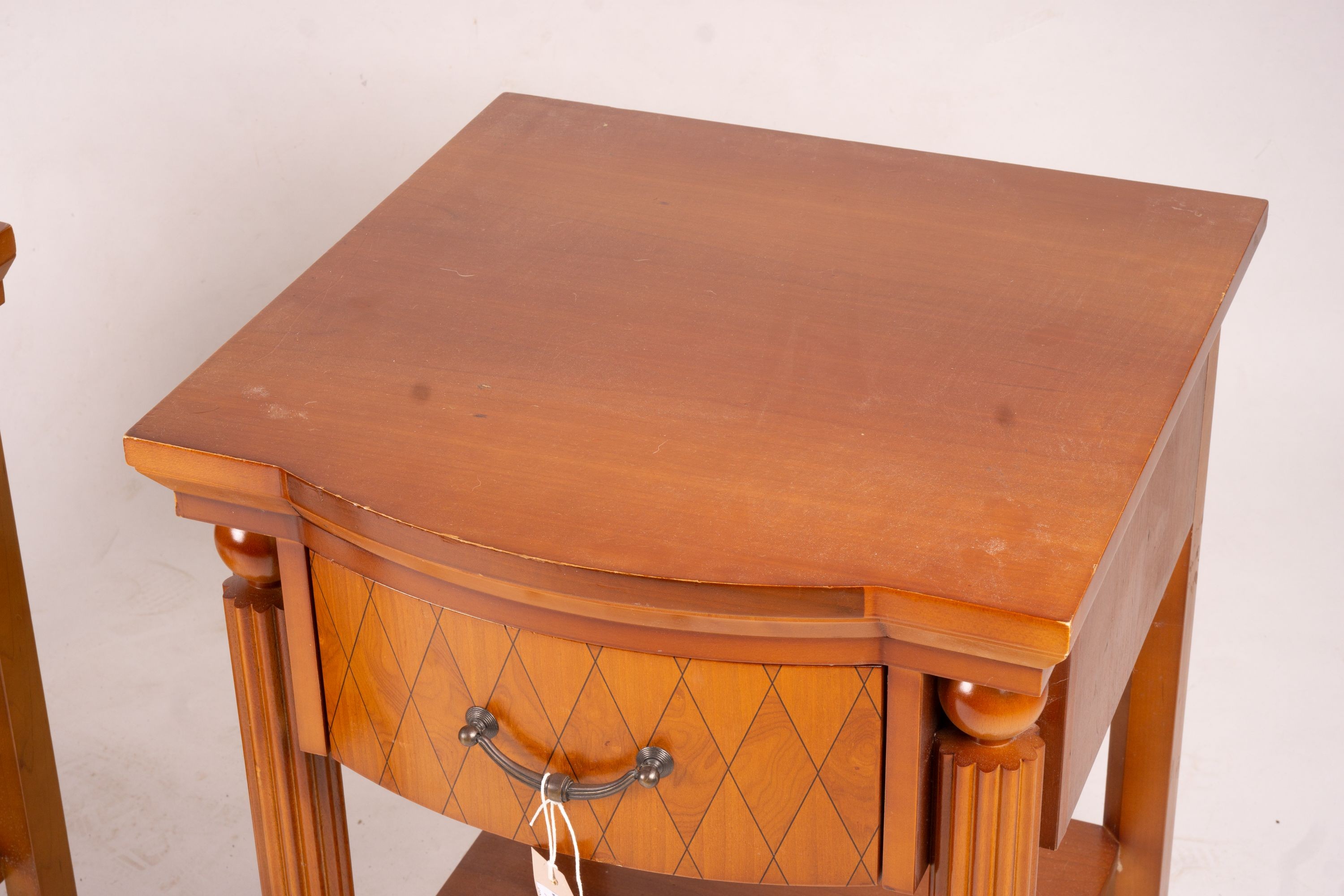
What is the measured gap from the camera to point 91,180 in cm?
205

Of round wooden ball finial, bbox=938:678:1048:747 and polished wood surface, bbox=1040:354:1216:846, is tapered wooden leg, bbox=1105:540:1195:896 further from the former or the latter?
round wooden ball finial, bbox=938:678:1048:747

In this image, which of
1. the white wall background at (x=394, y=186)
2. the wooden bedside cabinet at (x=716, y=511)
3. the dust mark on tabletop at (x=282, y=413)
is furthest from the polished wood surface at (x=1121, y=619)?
the white wall background at (x=394, y=186)

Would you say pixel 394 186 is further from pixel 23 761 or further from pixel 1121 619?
pixel 1121 619

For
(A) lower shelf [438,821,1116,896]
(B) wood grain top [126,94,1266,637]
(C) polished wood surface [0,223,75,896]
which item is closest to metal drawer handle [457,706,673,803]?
(B) wood grain top [126,94,1266,637]

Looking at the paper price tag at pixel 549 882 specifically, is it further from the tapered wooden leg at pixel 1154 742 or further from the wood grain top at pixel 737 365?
the tapered wooden leg at pixel 1154 742

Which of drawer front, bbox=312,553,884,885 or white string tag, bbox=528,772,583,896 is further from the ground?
drawer front, bbox=312,553,884,885

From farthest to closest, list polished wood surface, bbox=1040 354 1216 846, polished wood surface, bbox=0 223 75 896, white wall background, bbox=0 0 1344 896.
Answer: white wall background, bbox=0 0 1344 896
polished wood surface, bbox=0 223 75 896
polished wood surface, bbox=1040 354 1216 846

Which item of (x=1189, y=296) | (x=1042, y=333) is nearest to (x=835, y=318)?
(x=1042, y=333)

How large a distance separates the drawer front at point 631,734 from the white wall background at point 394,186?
0.74 metres

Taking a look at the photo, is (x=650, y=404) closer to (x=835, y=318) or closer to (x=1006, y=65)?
(x=835, y=318)

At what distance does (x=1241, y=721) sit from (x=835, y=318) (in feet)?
3.02

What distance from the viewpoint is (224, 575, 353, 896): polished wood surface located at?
1062 mm

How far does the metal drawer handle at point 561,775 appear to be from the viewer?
94cm

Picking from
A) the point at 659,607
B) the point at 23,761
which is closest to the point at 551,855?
the point at 659,607
